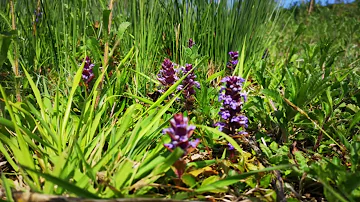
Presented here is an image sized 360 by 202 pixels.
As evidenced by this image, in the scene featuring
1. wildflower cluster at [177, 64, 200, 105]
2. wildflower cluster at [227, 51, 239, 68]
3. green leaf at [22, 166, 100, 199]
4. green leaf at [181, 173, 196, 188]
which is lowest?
green leaf at [181, 173, 196, 188]

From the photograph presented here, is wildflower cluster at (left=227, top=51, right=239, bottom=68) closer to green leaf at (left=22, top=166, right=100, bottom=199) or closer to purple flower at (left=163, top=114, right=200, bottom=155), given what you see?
purple flower at (left=163, top=114, right=200, bottom=155)

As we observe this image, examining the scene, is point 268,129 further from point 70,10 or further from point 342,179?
point 70,10

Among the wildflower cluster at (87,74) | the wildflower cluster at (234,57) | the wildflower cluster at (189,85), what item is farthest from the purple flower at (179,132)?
the wildflower cluster at (234,57)

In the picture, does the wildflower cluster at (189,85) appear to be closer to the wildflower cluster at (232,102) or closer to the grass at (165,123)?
the grass at (165,123)

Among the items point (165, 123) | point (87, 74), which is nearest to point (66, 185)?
point (165, 123)

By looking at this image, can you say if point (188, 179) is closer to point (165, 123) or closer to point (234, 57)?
point (165, 123)

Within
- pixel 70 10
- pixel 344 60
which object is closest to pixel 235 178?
pixel 70 10

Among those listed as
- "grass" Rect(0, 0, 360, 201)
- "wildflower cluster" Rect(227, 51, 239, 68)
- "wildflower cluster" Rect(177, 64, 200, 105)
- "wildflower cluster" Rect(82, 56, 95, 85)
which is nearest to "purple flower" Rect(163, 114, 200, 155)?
"grass" Rect(0, 0, 360, 201)

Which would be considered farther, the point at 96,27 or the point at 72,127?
the point at 96,27
